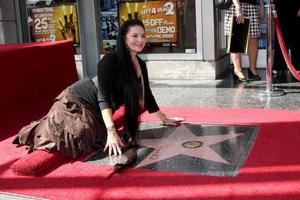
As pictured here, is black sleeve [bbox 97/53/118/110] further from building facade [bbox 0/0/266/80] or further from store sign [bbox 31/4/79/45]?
store sign [bbox 31/4/79/45]

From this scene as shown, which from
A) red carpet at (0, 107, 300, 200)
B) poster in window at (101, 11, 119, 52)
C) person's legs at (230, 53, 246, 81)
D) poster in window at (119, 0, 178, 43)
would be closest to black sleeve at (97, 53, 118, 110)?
red carpet at (0, 107, 300, 200)

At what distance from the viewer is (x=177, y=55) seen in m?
5.95

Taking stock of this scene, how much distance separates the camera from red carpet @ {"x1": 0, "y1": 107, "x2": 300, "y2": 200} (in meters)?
2.41

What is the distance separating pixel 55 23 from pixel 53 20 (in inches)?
2.3

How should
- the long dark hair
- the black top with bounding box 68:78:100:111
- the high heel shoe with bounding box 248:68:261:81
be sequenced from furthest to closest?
1. the high heel shoe with bounding box 248:68:261:81
2. the black top with bounding box 68:78:100:111
3. the long dark hair

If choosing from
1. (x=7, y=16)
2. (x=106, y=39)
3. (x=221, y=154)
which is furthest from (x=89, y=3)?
(x=221, y=154)

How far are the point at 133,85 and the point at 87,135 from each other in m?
0.49

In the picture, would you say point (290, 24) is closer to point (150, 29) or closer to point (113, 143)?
point (150, 29)

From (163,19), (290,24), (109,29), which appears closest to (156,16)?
(163,19)

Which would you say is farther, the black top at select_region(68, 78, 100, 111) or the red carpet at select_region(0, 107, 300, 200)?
the black top at select_region(68, 78, 100, 111)

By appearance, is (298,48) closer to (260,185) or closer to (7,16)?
(260,185)

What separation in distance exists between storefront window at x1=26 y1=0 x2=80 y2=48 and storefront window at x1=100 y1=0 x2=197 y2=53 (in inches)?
22.4

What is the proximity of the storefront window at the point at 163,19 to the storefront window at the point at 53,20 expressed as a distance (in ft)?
1.87

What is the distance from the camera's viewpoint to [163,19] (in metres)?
5.99
